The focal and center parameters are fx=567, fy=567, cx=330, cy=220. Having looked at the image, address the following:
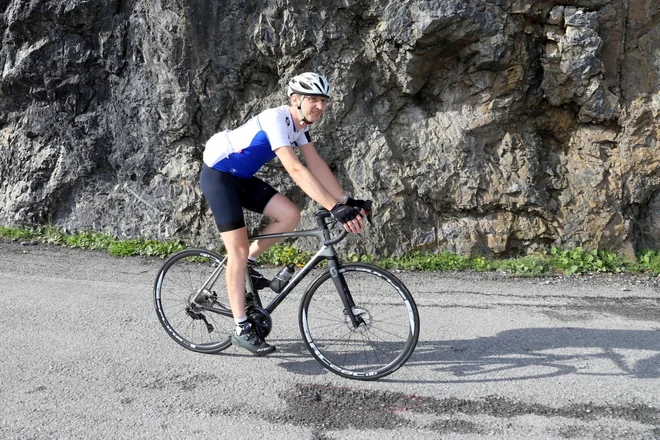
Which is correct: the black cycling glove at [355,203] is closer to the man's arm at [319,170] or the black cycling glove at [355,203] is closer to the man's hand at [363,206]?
the man's hand at [363,206]

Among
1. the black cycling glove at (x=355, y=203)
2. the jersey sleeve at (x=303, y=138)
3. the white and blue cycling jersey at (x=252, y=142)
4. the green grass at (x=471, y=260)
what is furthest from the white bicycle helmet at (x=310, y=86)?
the green grass at (x=471, y=260)

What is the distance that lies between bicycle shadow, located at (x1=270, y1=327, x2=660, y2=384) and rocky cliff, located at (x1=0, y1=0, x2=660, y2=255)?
2847 mm

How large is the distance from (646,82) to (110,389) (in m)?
7.27

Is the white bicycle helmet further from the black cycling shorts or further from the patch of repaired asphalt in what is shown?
the patch of repaired asphalt

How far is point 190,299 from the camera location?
4.77m

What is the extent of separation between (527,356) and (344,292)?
1.61 meters

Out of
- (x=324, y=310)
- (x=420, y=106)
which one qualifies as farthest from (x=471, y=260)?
(x=324, y=310)

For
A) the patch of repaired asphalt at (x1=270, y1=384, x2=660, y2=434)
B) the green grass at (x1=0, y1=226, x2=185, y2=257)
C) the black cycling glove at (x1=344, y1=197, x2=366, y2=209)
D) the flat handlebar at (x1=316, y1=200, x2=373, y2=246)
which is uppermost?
the black cycling glove at (x1=344, y1=197, x2=366, y2=209)

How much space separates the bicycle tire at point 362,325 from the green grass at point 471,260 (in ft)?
9.37

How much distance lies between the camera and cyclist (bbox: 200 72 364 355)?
3.97 meters

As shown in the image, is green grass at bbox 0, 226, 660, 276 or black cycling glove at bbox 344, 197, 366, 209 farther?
green grass at bbox 0, 226, 660, 276

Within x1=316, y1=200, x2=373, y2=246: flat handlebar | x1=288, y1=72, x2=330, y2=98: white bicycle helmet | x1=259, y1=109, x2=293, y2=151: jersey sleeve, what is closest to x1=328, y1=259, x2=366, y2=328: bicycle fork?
x1=316, y1=200, x2=373, y2=246: flat handlebar

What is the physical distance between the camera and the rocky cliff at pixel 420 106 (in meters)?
7.41

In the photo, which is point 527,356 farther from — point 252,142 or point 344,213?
point 252,142
